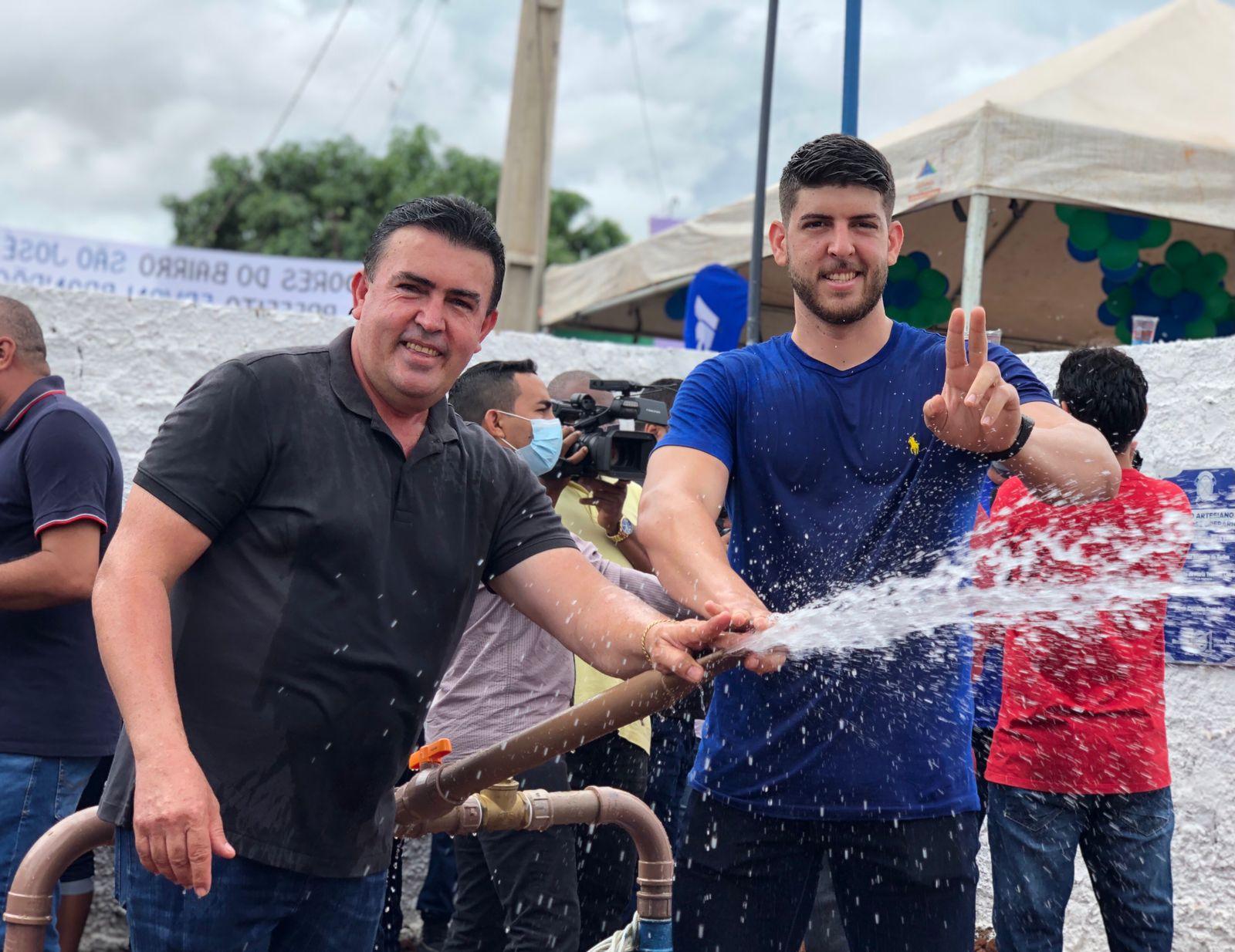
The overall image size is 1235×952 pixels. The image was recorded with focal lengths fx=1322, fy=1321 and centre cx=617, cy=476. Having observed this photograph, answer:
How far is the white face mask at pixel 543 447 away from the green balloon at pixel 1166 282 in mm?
5530

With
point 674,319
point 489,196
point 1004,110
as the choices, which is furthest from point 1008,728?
point 489,196

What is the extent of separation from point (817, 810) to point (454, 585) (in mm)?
803

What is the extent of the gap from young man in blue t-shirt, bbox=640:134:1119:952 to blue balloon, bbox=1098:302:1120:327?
7.17 m

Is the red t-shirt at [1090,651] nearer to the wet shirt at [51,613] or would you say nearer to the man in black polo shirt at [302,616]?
the man in black polo shirt at [302,616]

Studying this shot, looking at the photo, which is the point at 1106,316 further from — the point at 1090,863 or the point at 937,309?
the point at 1090,863

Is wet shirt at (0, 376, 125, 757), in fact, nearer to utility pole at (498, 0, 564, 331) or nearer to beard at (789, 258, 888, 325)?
beard at (789, 258, 888, 325)

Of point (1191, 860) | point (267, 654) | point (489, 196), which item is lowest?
point (1191, 860)

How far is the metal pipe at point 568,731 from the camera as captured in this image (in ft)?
6.56

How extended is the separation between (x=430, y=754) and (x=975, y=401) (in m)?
1.20

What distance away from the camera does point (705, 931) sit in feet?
8.40

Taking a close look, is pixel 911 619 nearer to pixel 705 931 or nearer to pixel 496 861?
pixel 705 931

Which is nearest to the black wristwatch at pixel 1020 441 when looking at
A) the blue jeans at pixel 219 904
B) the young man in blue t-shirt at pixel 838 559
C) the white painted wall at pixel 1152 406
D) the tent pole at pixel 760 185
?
the young man in blue t-shirt at pixel 838 559

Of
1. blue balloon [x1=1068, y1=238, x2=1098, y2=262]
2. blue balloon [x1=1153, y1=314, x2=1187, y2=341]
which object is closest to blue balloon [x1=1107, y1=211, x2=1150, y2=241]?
blue balloon [x1=1068, y1=238, x2=1098, y2=262]

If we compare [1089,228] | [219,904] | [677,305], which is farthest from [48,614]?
[677,305]
